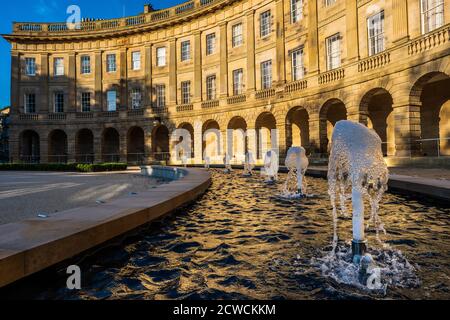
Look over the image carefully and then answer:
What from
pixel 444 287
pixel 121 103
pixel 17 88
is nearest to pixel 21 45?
pixel 17 88

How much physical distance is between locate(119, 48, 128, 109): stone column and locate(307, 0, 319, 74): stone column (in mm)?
21451

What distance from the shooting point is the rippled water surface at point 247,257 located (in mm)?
2609

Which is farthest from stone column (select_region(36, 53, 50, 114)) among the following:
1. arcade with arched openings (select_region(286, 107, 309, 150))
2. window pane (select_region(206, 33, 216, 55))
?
arcade with arched openings (select_region(286, 107, 309, 150))

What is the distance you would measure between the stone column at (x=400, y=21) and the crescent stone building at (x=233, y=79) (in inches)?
2.2

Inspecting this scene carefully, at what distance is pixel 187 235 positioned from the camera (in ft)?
14.5

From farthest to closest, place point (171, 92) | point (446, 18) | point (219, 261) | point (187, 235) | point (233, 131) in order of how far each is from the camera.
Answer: point (171, 92) → point (233, 131) → point (446, 18) → point (187, 235) → point (219, 261)

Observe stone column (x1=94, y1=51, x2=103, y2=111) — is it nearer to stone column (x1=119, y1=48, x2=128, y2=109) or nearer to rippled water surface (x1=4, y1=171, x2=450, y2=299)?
stone column (x1=119, y1=48, x2=128, y2=109)

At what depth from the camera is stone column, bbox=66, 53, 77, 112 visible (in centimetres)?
3381

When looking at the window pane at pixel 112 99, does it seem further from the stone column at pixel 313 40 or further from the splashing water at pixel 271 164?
the splashing water at pixel 271 164

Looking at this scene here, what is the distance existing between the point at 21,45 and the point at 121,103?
562 inches

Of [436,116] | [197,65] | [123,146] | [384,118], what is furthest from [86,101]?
[436,116]

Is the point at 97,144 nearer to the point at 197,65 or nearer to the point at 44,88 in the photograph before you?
the point at 44,88

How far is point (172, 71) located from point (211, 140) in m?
9.01
